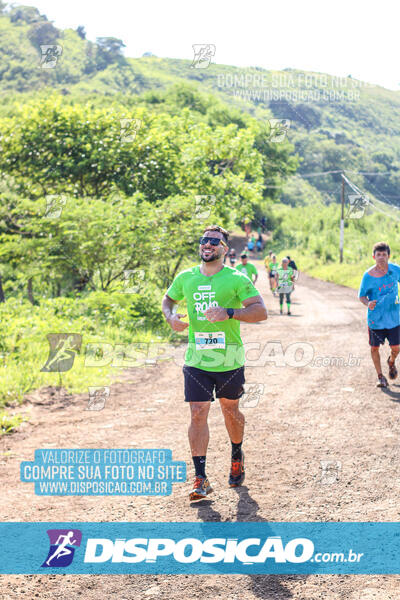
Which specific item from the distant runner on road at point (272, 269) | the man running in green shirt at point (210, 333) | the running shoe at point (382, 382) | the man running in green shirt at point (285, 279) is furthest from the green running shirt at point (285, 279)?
the man running in green shirt at point (210, 333)

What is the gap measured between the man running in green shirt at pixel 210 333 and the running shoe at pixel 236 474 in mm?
282

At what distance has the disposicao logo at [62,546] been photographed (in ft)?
14.1

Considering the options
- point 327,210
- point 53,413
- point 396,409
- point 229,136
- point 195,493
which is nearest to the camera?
point 195,493

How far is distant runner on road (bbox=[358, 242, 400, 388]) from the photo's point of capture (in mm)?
8836

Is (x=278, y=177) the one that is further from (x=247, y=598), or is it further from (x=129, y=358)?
(x=247, y=598)

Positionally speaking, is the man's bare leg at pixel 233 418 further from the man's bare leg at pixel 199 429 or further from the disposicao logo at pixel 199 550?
the disposicao logo at pixel 199 550

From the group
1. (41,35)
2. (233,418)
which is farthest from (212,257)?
(41,35)

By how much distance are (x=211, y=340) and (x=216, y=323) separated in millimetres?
151

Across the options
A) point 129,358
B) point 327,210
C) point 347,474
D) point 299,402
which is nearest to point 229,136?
point 129,358

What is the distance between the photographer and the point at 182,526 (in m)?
4.73

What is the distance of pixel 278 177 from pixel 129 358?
56.1 meters

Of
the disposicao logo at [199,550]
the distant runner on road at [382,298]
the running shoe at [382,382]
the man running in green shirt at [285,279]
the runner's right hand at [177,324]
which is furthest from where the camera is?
the man running in green shirt at [285,279]

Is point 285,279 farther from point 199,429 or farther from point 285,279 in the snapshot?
point 199,429

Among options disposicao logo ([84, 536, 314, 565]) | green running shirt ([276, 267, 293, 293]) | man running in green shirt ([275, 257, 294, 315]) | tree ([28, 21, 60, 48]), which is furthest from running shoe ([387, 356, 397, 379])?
tree ([28, 21, 60, 48])
